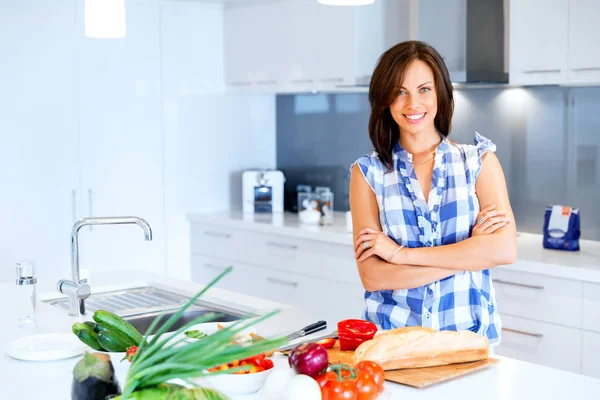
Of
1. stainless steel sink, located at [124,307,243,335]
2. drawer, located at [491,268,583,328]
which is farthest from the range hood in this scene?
stainless steel sink, located at [124,307,243,335]

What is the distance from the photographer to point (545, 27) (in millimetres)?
3494

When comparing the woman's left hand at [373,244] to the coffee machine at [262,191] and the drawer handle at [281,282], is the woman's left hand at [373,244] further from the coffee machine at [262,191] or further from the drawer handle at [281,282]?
the coffee machine at [262,191]

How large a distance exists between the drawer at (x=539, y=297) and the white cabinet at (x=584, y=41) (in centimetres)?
85

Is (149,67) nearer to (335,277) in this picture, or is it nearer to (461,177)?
(335,277)

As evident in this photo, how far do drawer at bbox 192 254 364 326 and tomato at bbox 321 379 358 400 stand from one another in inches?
88.9

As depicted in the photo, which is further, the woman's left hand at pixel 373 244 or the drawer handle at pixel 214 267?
the drawer handle at pixel 214 267

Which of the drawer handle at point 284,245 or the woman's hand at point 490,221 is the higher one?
the woman's hand at point 490,221

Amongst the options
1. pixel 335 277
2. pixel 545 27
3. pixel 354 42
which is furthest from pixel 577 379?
pixel 354 42

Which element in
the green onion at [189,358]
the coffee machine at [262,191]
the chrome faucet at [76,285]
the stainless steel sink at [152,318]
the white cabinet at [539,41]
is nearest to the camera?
the green onion at [189,358]

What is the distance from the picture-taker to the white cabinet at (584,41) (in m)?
3.33

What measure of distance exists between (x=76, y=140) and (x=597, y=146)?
8.83 feet

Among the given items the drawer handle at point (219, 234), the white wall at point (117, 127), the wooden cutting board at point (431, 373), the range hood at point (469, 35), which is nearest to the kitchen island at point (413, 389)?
the wooden cutting board at point (431, 373)

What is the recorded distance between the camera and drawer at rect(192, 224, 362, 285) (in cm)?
411

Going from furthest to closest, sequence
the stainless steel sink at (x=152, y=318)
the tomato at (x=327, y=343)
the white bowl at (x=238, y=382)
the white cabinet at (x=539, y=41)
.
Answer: the white cabinet at (x=539, y=41) < the stainless steel sink at (x=152, y=318) < the tomato at (x=327, y=343) < the white bowl at (x=238, y=382)
